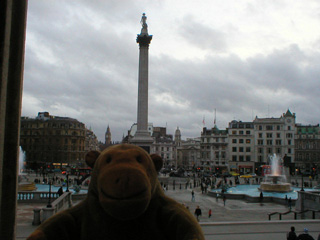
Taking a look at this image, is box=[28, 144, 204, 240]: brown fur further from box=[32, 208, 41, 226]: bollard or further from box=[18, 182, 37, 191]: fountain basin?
box=[18, 182, 37, 191]: fountain basin

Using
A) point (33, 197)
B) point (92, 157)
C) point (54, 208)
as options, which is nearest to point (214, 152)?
point (33, 197)

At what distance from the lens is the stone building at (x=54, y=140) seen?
275ft

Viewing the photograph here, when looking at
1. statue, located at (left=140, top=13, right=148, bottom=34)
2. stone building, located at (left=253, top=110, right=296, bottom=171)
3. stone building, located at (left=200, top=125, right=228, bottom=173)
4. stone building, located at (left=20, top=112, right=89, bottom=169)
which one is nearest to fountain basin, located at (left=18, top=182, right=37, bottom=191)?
statue, located at (left=140, top=13, right=148, bottom=34)

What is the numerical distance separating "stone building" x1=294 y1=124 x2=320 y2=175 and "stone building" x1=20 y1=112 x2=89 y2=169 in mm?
60538

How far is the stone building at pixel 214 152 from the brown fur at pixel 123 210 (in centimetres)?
8464

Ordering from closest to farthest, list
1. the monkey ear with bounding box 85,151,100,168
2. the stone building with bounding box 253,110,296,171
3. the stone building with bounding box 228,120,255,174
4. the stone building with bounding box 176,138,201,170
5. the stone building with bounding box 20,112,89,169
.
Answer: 1. the monkey ear with bounding box 85,151,100,168
2. the stone building with bounding box 253,110,296,171
3. the stone building with bounding box 228,120,255,174
4. the stone building with bounding box 20,112,89,169
5. the stone building with bounding box 176,138,201,170

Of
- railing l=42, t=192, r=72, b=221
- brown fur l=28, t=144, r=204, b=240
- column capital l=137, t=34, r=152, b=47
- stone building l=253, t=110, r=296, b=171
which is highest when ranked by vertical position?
column capital l=137, t=34, r=152, b=47

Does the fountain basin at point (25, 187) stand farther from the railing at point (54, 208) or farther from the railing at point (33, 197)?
the railing at point (54, 208)

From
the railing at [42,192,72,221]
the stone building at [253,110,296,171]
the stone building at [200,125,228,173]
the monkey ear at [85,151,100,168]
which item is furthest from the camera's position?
the stone building at [200,125,228,173]

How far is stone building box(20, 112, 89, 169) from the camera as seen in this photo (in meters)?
83.9

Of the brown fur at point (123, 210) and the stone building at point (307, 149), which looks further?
the stone building at point (307, 149)

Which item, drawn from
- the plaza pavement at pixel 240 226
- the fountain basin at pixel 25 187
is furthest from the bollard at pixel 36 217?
the fountain basin at pixel 25 187

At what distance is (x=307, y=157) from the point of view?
8244 centimetres

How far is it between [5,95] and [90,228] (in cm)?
250
